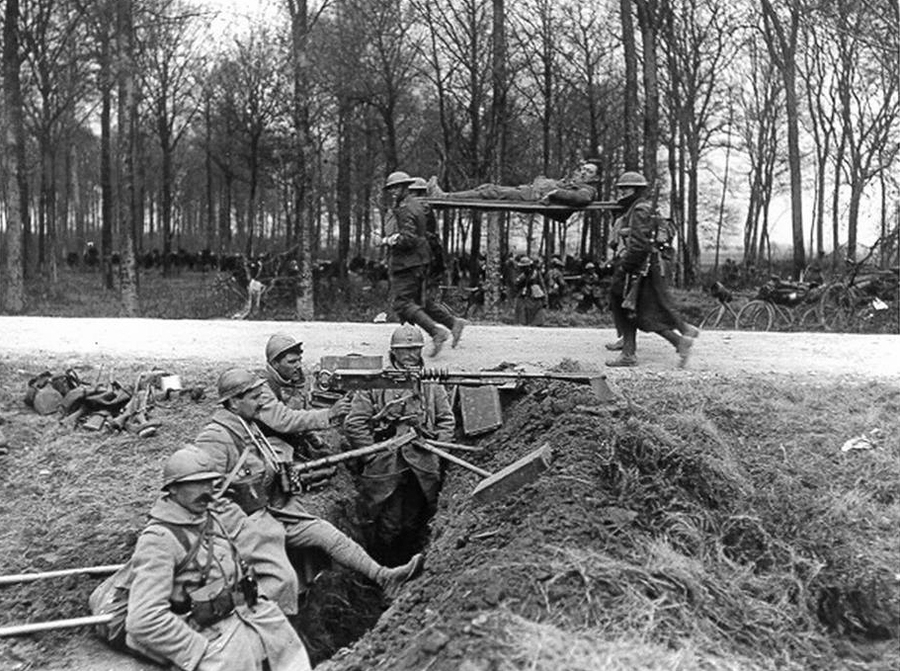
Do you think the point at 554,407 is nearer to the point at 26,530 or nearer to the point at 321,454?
the point at 321,454

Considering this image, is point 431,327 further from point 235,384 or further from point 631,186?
point 235,384

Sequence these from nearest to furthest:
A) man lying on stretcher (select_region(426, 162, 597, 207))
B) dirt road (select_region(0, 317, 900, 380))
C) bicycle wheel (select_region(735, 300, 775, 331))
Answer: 1. dirt road (select_region(0, 317, 900, 380))
2. man lying on stretcher (select_region(426, 162, 597, 207))
3. bicycle wheel (select_region(735, 300, 775, 331))

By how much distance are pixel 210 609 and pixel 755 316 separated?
1188 centimetres

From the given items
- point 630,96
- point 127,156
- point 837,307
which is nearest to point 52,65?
point 127,156

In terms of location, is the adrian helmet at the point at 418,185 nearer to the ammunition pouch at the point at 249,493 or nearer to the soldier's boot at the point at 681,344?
the soldier's boot at the point at 681,344

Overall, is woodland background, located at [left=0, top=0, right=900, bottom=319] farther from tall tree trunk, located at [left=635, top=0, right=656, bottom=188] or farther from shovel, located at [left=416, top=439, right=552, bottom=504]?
shovel, located at [left=416, top=439, right=552, bottom=504]

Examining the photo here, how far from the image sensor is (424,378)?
6.57 m

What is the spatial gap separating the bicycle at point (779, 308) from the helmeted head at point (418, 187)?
702cm

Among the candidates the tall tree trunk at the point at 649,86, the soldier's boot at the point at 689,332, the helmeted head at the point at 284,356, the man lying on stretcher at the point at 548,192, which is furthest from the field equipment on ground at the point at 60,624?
the tall tree trunk at the point at 649,86

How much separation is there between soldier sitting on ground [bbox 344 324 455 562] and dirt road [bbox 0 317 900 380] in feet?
4.69

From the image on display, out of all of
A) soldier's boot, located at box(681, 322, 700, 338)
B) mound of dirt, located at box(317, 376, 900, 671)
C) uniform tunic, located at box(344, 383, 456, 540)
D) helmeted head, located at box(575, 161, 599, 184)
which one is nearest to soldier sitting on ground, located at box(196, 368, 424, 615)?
mound of dirt, located at box(317, 376, 900, 671)

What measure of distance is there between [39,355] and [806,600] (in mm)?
7726

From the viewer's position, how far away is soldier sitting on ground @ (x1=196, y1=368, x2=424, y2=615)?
508cm

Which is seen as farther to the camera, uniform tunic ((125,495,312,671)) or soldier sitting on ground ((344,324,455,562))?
soldier sitting on ground ((344,324,455,562))
